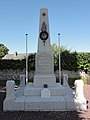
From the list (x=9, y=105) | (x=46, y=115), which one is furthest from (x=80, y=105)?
(x=9, y=105)

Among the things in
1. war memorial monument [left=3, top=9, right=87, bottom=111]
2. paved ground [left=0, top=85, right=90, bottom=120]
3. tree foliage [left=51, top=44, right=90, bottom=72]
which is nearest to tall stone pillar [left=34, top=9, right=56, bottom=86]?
war memorial monument [left=3, top=9, right=87, bottom=111]

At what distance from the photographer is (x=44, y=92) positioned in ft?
A: 33.4

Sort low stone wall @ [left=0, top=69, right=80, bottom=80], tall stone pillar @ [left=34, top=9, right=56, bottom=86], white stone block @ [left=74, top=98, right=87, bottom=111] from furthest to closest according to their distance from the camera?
low stone wall @ [left=0, top=69, right=80, bottom=80], tall stone pillar @ [left=34, top=9, right=56, bottom=86], white stone block @ [left=74, top=98, right=87, bottom=111]

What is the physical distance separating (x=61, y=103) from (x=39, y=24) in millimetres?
5605

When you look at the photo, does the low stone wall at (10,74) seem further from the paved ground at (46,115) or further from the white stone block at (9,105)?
the paved ground at (46,115)

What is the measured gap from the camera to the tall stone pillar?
12.3m

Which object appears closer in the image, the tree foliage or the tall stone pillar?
the tall stone pillar

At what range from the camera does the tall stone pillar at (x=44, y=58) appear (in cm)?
1229

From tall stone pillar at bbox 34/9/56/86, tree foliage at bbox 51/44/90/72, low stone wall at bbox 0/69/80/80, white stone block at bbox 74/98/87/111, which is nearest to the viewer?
white stone block at bbox 74/98/87/111

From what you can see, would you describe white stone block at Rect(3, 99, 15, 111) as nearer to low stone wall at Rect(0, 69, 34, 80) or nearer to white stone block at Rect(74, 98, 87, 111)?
white stone block at Rect(74, 98, 87, 111)

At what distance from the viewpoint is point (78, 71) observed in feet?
89.7

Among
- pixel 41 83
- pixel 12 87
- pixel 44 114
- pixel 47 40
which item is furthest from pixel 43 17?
pixel 44 114

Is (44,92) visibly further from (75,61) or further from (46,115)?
(75,61)

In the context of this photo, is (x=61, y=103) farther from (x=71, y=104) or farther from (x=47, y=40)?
(x=47, y=40)
